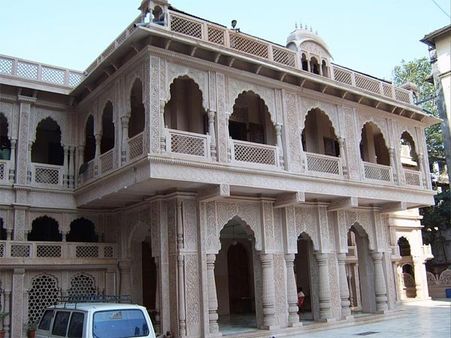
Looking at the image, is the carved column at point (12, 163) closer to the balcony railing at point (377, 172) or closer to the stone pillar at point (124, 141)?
the stone pillar at point (124, 141)

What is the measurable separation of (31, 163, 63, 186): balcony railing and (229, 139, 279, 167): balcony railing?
562cm

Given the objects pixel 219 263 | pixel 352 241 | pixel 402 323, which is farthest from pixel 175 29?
pixel 352 241

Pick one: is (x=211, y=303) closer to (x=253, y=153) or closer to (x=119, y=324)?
(x=253, y=153)

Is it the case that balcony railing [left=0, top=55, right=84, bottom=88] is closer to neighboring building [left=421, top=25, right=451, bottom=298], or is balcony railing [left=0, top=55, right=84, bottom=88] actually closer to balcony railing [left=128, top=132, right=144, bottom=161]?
balcony railing [left=128, top=132, right=144, bottom=161]

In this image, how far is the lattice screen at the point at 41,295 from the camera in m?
14.3

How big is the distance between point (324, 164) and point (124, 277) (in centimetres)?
A: 701

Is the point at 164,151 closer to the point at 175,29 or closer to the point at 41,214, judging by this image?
the point at 175,29

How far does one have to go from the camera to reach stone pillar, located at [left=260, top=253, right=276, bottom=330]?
1441 centimetres

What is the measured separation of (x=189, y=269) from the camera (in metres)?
13.3

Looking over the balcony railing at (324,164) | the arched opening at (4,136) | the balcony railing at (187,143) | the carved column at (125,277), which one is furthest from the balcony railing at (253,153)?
the arched opening at (4,136)

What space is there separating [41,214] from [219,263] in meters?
7.08

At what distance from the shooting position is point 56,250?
579 inches

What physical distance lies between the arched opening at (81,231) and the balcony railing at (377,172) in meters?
9.26

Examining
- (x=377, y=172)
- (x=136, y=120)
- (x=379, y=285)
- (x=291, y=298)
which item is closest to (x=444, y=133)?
(x=377, y=172)
